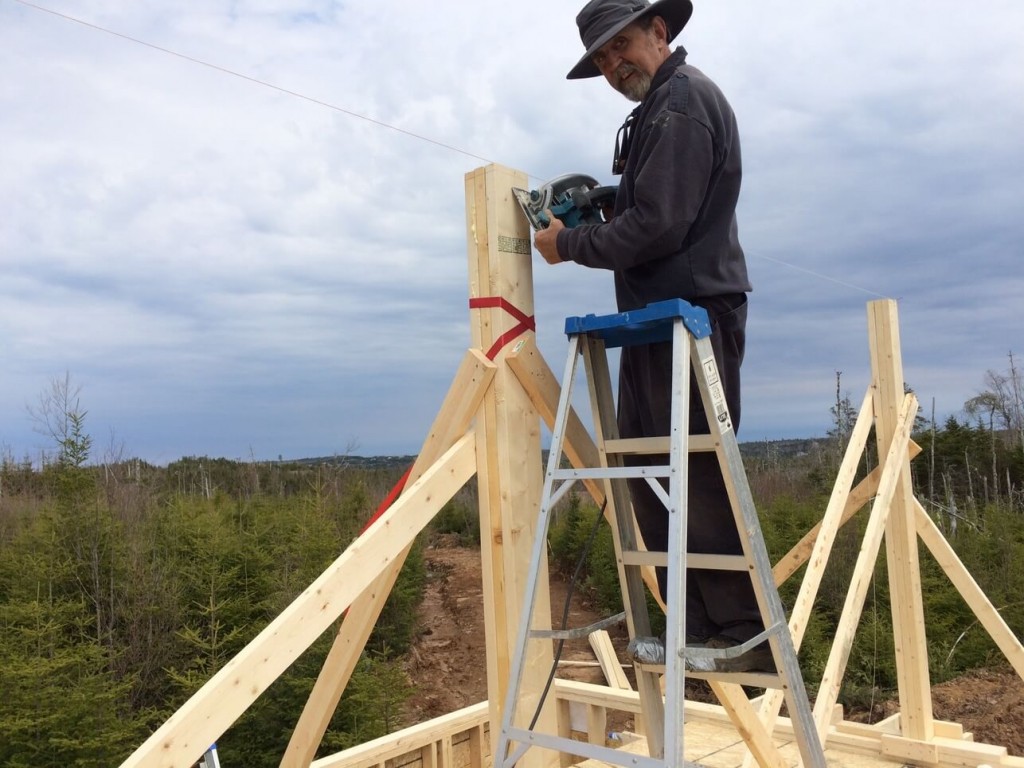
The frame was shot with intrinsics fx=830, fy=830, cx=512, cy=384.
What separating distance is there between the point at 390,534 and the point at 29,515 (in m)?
8.47

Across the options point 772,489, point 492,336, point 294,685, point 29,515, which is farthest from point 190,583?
point 772,489

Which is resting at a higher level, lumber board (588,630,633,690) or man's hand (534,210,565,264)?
man's hand (534,210,565,264)

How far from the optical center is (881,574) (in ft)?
30.7

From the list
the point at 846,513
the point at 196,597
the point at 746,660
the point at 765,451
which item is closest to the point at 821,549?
the point at 846,513

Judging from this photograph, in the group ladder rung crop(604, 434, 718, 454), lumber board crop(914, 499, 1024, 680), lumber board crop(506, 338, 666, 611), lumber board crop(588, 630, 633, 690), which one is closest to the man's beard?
lumber board crop(506, 338, 666, 611)

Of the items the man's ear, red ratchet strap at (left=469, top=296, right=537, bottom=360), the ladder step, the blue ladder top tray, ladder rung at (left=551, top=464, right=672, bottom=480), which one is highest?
the man's ear

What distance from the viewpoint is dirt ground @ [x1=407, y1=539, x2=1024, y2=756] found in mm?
6123

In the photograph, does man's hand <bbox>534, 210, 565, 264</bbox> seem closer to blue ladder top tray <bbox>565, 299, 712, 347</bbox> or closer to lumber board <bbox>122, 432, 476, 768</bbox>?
blue ladder top tray <bbox>565, 299, 712, 347</bbox>

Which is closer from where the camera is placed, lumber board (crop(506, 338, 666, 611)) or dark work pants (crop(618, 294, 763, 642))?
dark work pants (crop(618, 294, 763, 642))

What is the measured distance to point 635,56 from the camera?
2.59 meters

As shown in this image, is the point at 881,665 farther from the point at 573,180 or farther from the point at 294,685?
the point at 573,180

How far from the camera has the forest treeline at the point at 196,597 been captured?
5738mm

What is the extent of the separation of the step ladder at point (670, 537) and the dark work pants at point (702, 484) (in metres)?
0.08

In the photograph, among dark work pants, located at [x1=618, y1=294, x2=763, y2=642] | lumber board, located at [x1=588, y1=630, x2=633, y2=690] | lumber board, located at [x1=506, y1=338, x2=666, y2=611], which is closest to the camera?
dark work pants, located at [x1=618, y1=294, x2=763, y2=642]
